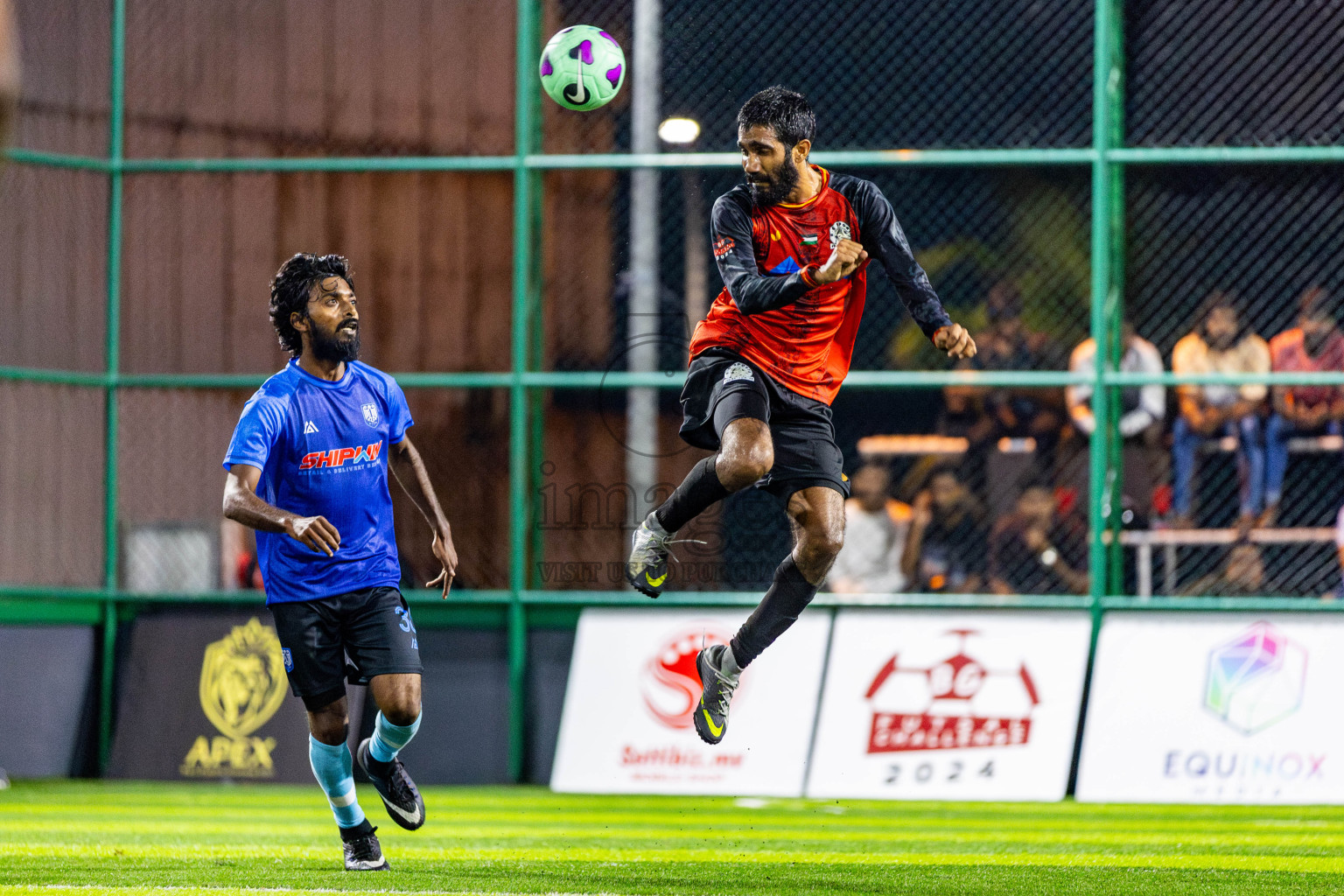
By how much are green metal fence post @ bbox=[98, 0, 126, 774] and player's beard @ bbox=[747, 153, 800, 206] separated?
783 cm

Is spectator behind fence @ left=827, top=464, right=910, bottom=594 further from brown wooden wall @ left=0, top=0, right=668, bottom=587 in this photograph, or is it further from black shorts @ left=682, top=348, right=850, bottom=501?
black shorts @ left=682, top=348, right=850, bottom=501

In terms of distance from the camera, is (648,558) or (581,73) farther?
(581,73)

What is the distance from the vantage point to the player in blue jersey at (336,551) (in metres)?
7.09

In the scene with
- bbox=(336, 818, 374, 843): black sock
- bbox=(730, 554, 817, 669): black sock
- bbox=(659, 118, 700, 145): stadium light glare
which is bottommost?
bbox=(336, 818, 374, 843): black sock

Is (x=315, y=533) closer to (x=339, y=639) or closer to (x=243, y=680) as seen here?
(x=339, y=639)

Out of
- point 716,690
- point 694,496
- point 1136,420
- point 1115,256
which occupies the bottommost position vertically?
point 716,690

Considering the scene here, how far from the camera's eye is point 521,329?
13.2m

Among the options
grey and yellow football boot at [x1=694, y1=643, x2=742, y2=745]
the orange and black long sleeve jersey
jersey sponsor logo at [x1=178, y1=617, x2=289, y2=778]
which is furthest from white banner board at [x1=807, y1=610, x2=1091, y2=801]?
the orange and black long sleeve jersey

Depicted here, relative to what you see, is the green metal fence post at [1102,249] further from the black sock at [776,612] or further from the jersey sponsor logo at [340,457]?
the jersey sponsor logo at [340,457]

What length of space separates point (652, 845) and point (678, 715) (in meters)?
3.10

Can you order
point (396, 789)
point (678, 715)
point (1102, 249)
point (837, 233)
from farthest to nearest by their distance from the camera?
point (1102, 249) < point (678, 715) < point (396, 789) < point (837, 233)

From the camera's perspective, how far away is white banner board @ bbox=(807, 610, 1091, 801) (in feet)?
37.3

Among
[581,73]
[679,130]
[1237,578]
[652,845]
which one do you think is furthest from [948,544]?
[581,73]

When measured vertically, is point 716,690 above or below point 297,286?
below
